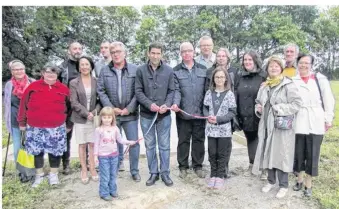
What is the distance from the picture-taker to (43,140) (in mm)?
4094

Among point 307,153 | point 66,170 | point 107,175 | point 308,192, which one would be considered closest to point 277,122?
point 307,153

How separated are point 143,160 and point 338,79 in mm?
27866

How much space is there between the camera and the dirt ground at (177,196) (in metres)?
3.69

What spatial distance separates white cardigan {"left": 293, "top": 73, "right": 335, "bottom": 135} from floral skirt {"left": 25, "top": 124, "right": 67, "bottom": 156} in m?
2.80

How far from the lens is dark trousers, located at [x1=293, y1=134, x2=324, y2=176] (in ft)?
12.4

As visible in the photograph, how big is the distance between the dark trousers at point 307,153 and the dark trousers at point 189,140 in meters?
1.15

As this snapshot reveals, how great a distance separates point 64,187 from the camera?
13.7ft

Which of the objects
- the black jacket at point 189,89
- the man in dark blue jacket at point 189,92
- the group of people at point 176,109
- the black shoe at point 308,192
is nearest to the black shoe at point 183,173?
the group of people at point 176,109

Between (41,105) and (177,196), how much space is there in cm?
191

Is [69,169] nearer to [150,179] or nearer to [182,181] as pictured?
[150,179]

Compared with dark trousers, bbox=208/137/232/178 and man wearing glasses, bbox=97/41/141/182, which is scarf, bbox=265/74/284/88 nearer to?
dark trousers, bbox=208/137/232/178

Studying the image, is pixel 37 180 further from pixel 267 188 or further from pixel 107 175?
pixel 267 188

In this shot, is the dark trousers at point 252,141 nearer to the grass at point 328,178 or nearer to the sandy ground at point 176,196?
the sandy ground at point 176,196

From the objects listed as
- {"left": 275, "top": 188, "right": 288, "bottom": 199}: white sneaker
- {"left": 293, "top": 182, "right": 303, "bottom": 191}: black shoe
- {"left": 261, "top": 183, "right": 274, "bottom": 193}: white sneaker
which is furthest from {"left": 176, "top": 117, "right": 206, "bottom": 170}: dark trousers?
{"left": 293, "top": 182, "right": 303, "bottom": 191}: black shoe
